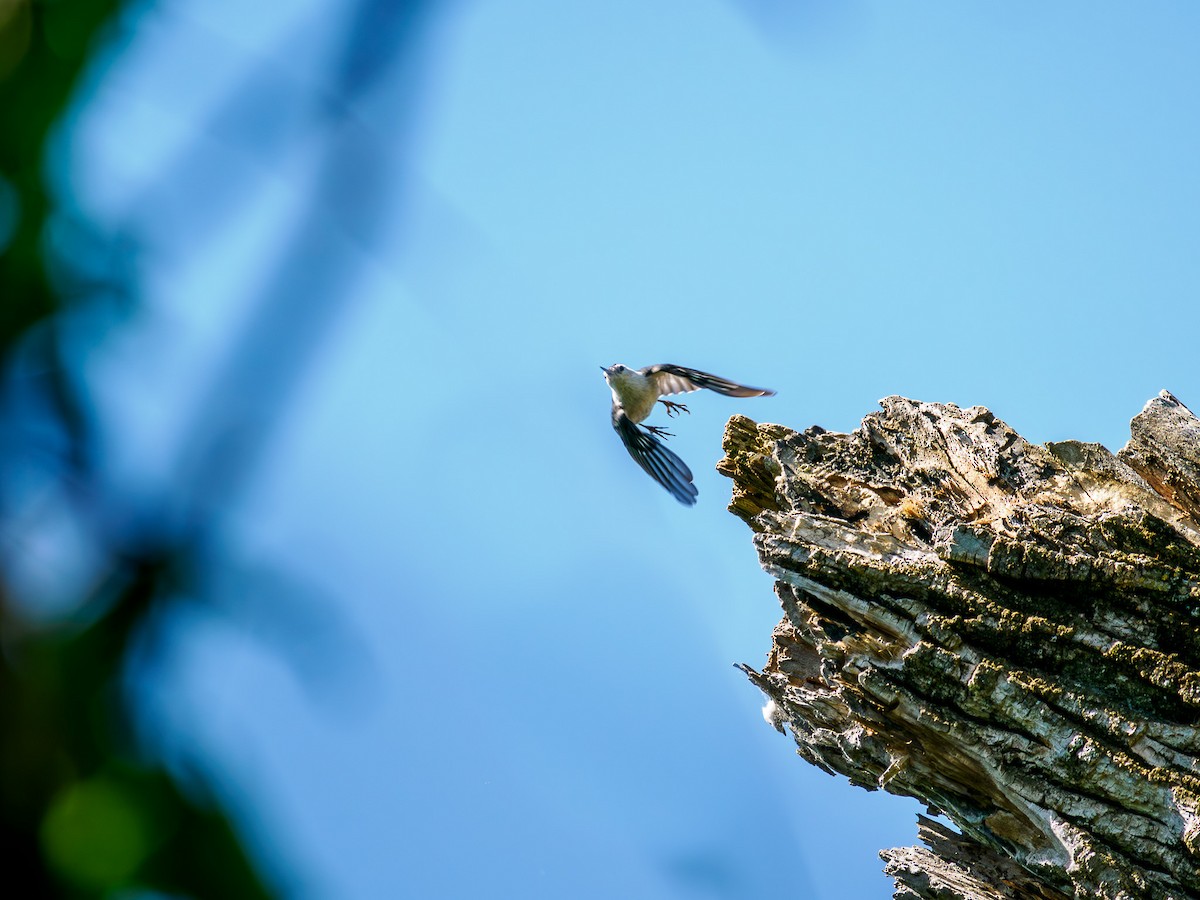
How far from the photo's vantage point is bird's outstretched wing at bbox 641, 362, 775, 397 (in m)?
10.3

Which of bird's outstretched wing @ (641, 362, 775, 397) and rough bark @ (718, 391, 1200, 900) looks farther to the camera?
bird's outstretched wing @ (641, 362, 775, 397)

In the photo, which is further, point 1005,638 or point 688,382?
point 688,382

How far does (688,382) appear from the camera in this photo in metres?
10.9

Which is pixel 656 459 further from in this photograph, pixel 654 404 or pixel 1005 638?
pixel 1005 638

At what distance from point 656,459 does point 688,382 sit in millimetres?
864

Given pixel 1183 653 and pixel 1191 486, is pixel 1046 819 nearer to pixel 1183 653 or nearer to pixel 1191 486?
pixel 1183 653

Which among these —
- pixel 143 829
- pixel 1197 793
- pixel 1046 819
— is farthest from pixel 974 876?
pixel 143 829

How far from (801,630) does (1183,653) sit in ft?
9.87

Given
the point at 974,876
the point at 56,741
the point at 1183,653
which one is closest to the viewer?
the point at 56,741

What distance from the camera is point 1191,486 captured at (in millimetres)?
9406

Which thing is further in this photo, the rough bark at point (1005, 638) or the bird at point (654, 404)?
the bird at point (654, 404)

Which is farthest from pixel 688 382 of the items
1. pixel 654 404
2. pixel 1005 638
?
pixel 1005 638

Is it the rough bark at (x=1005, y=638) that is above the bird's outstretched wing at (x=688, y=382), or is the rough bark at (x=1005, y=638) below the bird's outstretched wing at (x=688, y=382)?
below

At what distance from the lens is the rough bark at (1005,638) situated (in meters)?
7.90
